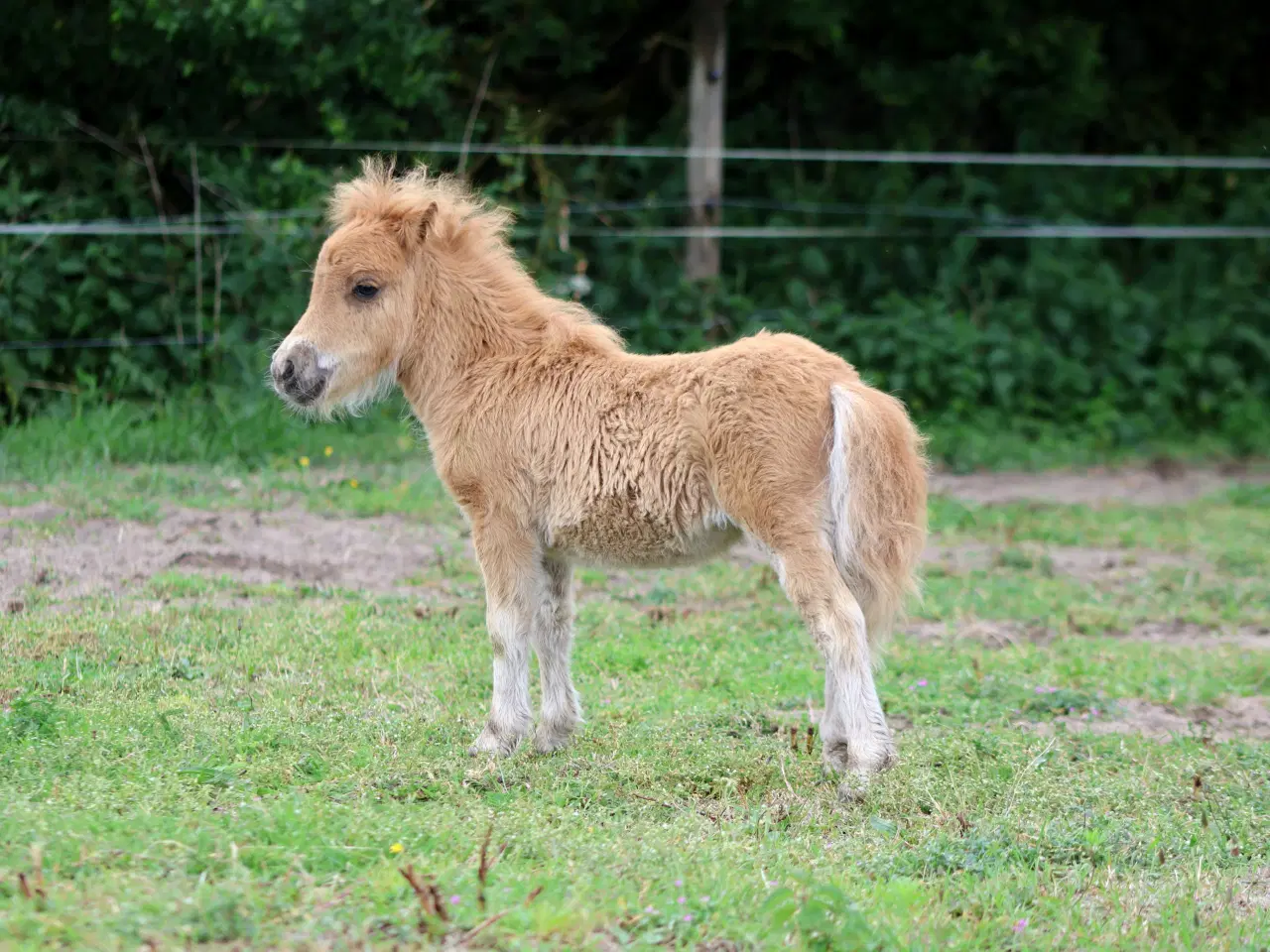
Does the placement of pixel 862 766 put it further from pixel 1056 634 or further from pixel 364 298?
pixel 1056 634

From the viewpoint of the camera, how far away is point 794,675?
20.0 ft

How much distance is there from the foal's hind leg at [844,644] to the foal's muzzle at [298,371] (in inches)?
71.2

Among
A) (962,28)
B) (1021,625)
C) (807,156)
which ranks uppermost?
(962,28)

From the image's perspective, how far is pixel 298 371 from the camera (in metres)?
5.08

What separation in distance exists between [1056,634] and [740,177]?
6.59m

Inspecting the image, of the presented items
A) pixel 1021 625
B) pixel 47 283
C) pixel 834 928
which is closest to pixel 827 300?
pixel 1021 625

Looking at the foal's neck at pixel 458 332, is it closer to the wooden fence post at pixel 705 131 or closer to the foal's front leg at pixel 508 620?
the foal's front leg at pixel 508 620

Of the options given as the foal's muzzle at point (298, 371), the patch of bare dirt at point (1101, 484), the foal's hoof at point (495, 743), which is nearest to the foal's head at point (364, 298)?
the foal's muzzle at point (298, 371)

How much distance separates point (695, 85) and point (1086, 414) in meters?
4.29

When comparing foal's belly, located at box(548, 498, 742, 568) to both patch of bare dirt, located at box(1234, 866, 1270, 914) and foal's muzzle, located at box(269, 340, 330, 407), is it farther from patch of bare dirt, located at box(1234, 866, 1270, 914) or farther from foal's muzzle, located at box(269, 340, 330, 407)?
patch of bare dirt, located at box(1234, 866, 1270, 914)

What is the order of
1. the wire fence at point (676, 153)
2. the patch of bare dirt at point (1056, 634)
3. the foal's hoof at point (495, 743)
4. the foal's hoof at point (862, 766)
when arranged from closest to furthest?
the foal's hoof at point (862, 766), the foal's hoof at point (495, 743), the patch of bare dirt at point (1056, 634), the wire fence at point (676, 153)

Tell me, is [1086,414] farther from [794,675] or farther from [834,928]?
[834,928]

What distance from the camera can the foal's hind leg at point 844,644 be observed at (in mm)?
4535

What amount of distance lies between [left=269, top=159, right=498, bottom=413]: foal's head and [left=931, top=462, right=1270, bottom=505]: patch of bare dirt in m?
5.73
